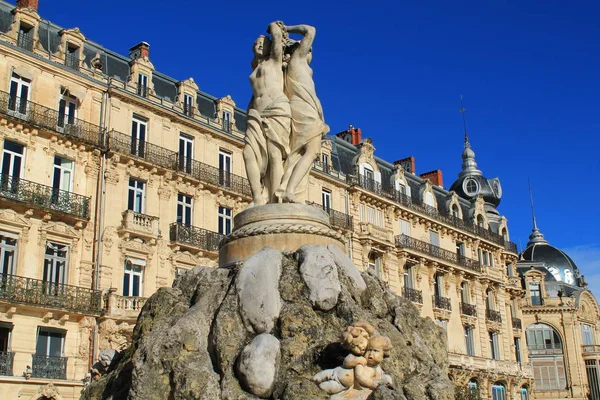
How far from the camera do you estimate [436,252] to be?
140ft

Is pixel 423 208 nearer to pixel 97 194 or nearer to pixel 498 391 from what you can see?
pixel 498 391

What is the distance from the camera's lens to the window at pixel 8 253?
77.7 ft

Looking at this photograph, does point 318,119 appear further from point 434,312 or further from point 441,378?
point 434,312

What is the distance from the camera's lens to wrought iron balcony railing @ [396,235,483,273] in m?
40.0

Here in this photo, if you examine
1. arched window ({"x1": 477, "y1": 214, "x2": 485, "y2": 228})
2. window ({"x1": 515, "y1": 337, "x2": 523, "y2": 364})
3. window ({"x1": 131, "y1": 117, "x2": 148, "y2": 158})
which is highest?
arched window ({"x1": 477, "y1": 214, "x2": 485, "y2": 228})

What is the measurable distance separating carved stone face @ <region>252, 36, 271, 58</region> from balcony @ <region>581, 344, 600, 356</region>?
5334 centimetres

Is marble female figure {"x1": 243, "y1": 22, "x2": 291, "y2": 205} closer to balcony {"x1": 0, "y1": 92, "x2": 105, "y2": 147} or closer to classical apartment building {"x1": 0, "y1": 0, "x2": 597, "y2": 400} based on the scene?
classical apartment building {"x1": 0, "y1": 0, "x2": 597, "y2": 400}

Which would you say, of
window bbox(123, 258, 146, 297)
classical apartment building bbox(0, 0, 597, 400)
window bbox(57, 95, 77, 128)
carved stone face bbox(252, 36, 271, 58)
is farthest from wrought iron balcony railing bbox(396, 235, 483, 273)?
carved stone face bbox(252, 36, 271, 58)

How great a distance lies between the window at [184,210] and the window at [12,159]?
6819mm

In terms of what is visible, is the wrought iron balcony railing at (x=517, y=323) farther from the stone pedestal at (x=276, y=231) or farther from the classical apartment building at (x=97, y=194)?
the stone pedestal at (x=276, y=231)

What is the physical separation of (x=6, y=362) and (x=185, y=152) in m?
11.7

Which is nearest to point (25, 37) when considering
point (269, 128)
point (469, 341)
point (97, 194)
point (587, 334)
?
point (97, 194)

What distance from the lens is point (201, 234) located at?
29594 mm

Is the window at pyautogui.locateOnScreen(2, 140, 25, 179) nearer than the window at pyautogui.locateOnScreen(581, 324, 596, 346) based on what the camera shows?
Yes
